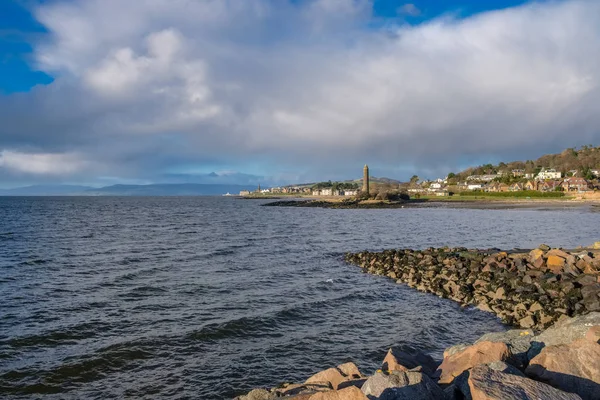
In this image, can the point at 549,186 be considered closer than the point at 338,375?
No

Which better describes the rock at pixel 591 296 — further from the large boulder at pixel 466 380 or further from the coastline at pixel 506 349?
the large boulder at pixel 466 380

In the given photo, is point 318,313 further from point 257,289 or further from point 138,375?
point 138,375

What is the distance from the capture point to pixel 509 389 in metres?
5.36

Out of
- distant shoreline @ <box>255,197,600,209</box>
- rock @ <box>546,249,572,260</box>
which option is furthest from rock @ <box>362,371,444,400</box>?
distant shoreline @ <box>255,197,600,209</box>

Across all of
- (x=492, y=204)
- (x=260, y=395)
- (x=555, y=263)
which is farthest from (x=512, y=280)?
(x=492, y=204)

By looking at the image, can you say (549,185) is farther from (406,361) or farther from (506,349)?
(506,349)

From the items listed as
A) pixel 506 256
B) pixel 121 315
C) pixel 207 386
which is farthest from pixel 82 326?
pixel 506 256

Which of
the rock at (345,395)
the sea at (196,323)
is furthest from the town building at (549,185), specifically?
the rock at (345,395)

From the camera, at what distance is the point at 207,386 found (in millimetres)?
11102

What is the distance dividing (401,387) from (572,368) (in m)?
3.08

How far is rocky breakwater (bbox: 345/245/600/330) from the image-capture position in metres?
16.9

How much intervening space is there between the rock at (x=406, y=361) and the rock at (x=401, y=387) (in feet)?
8.27

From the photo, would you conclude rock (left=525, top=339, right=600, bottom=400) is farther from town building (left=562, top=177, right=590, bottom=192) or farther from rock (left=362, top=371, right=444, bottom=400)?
town building (left=562, top=177, right=590, bottom=192)

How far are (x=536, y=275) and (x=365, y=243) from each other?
2139 centimetres
